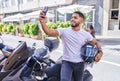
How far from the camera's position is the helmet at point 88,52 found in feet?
12.1

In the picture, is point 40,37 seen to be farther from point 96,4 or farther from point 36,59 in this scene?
point 36,59

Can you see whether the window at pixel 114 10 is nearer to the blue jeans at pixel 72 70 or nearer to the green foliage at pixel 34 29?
the green foliage at pixel 34 29

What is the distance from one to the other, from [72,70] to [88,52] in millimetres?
392

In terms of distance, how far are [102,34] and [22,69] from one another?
2007 centimetres

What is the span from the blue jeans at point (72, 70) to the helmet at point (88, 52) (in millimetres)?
159

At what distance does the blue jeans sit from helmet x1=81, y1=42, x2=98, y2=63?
16 centimetres

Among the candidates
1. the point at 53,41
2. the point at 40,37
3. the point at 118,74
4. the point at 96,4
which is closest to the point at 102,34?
the point at 96,4

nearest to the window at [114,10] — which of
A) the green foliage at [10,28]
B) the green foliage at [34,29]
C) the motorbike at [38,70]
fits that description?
the green foliage at [34,29]

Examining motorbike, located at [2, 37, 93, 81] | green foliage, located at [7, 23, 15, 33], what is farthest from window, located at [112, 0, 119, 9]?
motorbike, located at [2, 37, 93, 81]

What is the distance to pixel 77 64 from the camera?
380cm

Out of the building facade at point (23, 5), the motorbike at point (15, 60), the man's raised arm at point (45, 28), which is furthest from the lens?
the building facade at point (23, 5)

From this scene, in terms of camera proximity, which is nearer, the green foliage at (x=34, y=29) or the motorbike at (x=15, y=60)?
the motorbike at (x=15, y=60)

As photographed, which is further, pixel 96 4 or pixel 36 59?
pixel 96 4

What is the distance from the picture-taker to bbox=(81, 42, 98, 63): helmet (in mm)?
3678
